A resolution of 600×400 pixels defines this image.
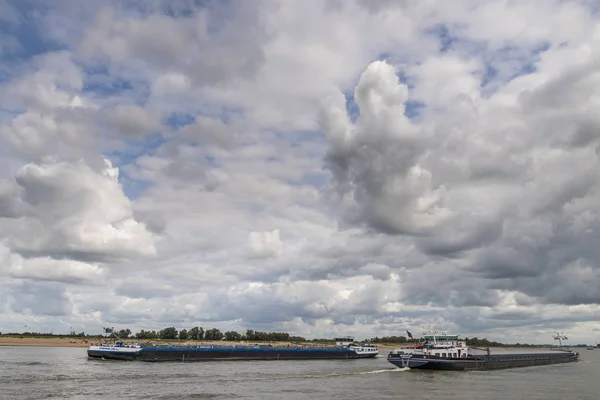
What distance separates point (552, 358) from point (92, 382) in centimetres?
16639

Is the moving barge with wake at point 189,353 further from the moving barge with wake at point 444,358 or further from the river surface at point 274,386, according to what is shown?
the moving barge with wake at point 444,358

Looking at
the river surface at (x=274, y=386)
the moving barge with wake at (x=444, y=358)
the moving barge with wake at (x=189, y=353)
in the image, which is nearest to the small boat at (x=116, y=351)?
the moving barge with wake at (x=189, y=353)

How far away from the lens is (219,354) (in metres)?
165

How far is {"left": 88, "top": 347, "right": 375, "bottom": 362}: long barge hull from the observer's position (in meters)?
150

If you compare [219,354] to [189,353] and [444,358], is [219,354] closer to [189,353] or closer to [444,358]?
[189,353]

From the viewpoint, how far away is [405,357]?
12600 centimetres

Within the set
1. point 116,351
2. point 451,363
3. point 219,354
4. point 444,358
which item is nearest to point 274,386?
point 451,363

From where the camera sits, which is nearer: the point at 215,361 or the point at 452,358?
the point at 452,358

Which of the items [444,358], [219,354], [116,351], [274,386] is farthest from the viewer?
[219,354]

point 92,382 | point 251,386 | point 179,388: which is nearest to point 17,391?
point 92,382

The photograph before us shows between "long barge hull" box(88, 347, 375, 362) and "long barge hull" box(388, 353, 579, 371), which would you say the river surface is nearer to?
"long barge hull" box(388, 353, 579, 371)

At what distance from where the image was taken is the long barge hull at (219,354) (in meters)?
150

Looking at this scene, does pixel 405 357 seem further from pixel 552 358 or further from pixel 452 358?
pixel 552 358

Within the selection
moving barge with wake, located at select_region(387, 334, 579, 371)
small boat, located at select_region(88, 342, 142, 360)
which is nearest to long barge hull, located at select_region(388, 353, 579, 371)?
moving barge with wake, located at select_region(387, 334, 579, 371)
